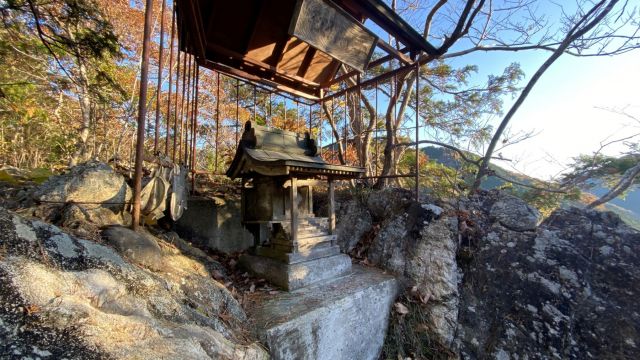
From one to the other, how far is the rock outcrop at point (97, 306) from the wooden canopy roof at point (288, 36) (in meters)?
3.12

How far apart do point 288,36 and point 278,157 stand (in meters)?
2.60

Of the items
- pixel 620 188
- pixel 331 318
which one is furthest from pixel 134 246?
pixel 620 188

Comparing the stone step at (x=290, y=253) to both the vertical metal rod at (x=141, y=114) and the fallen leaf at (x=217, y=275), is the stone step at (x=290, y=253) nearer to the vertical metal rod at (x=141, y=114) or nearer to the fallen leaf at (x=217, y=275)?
the fallen leaf at (x=217, y=275)

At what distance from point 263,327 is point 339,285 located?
→ 1454 millimetres

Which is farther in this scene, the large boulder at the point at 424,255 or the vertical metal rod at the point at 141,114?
the large boulder at the point at 424,255

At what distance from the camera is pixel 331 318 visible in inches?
124

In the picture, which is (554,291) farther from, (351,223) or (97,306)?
(97,306)

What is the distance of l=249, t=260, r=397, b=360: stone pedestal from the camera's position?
2699 millimetres

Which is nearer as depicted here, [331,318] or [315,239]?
[331,318]

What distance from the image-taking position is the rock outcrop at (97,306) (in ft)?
4.25

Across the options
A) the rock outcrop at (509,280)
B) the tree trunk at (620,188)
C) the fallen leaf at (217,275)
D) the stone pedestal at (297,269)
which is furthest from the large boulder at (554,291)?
the fallen leaf at (217,275)

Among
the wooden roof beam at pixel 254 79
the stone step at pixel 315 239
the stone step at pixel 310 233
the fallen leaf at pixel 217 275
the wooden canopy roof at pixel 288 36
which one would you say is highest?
the wooden canopy roof at pixel 288 36

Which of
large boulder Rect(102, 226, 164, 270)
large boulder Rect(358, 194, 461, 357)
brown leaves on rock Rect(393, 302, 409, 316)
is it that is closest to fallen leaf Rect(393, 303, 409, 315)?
brown leaves on rock Rect(393, 302, 409, 316)

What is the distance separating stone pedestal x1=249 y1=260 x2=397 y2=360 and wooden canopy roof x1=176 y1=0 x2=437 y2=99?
10.9 ft
